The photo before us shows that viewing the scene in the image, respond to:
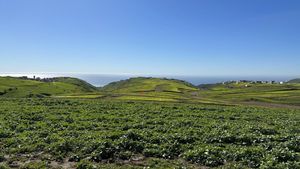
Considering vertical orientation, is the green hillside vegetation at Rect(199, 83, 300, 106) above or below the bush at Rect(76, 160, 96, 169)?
below

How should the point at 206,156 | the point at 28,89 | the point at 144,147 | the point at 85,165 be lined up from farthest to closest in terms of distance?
the point at 28,89
the point at 144,147
the point at 206,156
the point at 85,165

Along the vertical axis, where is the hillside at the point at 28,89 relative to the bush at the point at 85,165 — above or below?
below

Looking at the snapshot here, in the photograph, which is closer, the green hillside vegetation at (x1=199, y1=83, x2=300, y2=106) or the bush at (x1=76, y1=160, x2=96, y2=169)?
the bush at (x1=76, y1=160, x2=96, y2=169)

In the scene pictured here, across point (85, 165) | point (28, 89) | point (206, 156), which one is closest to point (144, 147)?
point (206, 156)

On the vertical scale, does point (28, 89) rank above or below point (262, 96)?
below

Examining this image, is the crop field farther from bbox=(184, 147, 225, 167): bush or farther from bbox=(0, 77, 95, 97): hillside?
bbox=(0, 77, 95, 97): hillside

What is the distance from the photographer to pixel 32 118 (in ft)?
89.7

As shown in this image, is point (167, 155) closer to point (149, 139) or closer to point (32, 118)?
point (149, 139)

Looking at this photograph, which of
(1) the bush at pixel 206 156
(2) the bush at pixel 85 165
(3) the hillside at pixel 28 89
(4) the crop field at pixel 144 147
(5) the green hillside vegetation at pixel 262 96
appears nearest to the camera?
(2) the bush at pixel 85 165

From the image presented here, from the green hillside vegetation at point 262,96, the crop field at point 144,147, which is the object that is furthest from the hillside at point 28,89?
the crop field at point 144,147

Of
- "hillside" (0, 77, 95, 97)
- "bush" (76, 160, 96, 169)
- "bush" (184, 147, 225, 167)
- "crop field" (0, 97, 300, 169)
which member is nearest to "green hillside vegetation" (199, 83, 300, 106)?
"hillside" (0, 77, 95, 97)

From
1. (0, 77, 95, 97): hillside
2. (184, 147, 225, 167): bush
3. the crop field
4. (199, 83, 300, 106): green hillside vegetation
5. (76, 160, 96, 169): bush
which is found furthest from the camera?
(0, 77, 95, 97): hillside

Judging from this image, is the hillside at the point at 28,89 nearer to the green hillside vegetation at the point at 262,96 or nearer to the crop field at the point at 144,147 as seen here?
the green hillside vegetation at the point at 262,96

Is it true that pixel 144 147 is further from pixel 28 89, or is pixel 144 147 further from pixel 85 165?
pixel 28 89
